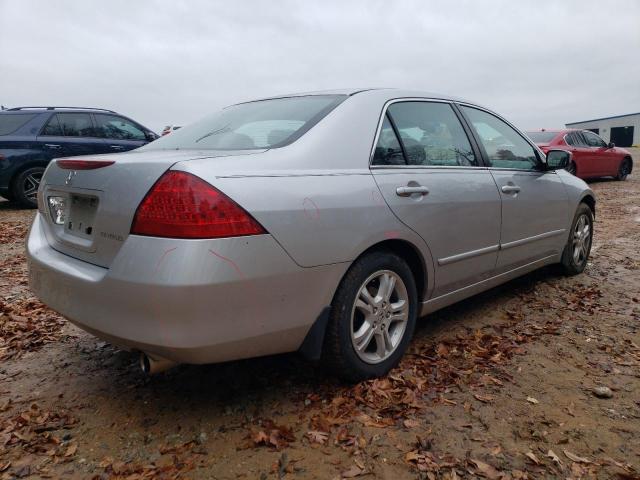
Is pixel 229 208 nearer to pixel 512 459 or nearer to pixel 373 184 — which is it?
pixel 373 184

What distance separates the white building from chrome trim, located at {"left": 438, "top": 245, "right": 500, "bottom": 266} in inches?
1901

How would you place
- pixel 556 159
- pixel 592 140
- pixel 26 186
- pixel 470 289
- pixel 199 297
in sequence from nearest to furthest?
pixel 199 297 → pixel 470 289 → pixel 556 159 → pixel 26 186 → pixel 592 140

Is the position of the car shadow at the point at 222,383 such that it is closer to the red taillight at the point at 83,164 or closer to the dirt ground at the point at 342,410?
the dirt ground at the point at 342,410

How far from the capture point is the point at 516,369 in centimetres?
287

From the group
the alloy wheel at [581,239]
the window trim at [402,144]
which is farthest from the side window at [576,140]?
the window trim at [402,144]

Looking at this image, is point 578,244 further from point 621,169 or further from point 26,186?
point 621,169

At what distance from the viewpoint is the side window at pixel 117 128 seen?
9508 mm

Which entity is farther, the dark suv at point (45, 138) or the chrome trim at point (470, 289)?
the dark suv at point (45, 138)

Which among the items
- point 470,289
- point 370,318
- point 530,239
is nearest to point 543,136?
point 530,239

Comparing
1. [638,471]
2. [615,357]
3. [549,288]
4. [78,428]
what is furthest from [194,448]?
[549,288]

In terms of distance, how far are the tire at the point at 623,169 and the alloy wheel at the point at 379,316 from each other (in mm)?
13934

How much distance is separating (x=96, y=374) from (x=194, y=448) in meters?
1.00

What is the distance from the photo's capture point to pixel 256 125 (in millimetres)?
2789

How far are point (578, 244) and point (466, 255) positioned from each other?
2.13 meters
